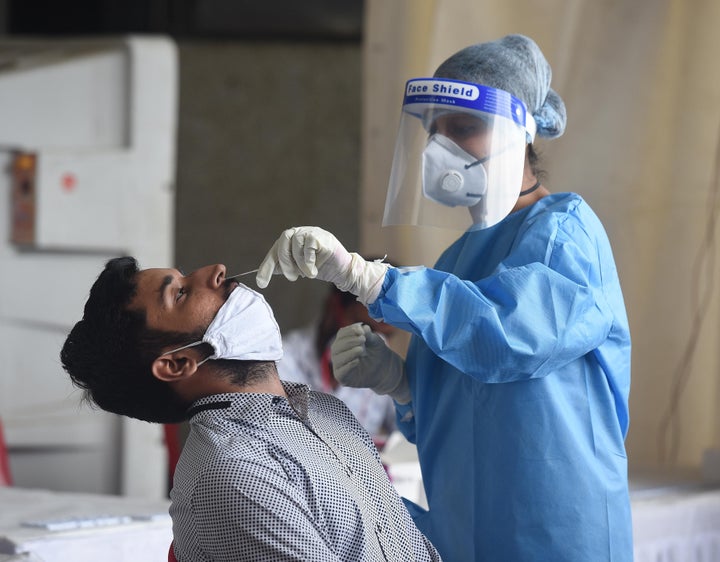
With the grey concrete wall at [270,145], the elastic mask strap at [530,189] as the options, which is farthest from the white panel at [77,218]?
the elastic mask strap at [530,189]

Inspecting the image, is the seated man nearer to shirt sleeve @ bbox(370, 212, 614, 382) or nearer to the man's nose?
the man's nose

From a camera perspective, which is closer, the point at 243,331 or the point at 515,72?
the point at 243,331

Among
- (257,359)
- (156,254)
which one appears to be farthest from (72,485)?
(257,359)

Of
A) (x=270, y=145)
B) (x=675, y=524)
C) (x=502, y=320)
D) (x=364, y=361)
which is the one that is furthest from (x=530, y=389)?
(x=270, y=145)

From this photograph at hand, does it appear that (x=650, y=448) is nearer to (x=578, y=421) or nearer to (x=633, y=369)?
(x=633, y=369)

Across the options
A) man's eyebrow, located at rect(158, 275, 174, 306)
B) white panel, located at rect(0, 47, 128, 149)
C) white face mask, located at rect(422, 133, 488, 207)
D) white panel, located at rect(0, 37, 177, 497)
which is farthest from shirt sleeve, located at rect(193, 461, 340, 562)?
white panel, located at rect(0, 47, 128, 149)

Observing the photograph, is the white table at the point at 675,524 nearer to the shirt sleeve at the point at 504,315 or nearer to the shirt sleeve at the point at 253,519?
the shirt sleeve at the point at 504,315

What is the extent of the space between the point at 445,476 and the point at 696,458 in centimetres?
169

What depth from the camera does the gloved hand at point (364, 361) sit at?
1.76m

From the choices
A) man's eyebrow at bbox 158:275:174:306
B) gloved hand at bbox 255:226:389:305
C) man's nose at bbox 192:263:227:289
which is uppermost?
gloved hand at bbox 255:226:389:305

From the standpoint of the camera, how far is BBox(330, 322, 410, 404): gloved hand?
176cm

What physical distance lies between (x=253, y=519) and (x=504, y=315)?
18.0 inches

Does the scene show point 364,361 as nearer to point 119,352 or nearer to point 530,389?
point 530,389

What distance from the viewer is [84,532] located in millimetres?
1964
